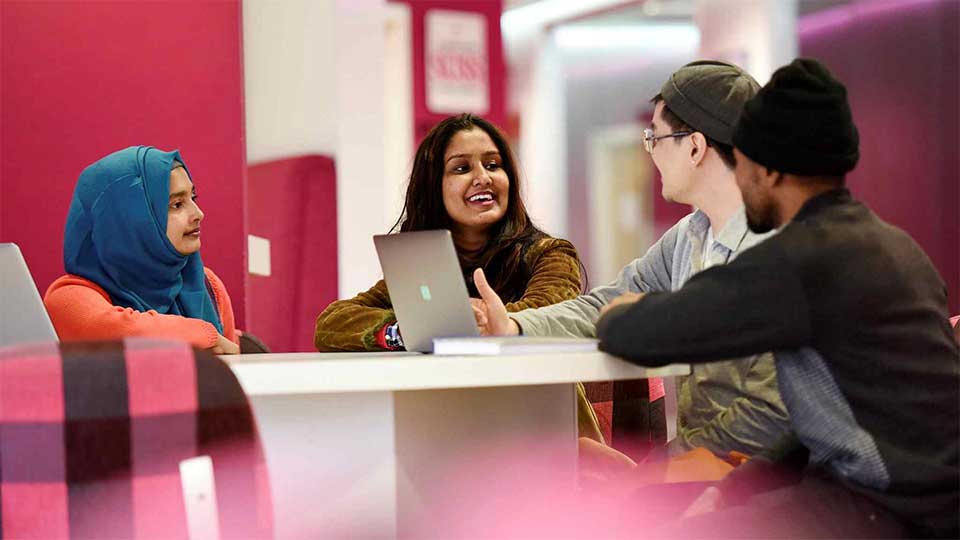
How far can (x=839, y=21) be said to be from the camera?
26.4 feet

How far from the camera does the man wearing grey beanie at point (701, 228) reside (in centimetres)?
234

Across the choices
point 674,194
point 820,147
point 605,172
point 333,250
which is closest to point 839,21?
point 605,172

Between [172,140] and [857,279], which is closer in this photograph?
[857,279]

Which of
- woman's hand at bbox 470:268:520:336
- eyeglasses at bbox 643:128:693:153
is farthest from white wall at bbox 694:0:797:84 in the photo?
woman's hand at bbox 470:268:520:336

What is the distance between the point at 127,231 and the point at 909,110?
5923 millimetres

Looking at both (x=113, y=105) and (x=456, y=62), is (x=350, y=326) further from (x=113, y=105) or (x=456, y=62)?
(x=456, y=62)

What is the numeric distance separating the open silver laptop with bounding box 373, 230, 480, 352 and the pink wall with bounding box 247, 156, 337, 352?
1.84 m

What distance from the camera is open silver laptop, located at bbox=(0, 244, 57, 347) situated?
2.32 meters

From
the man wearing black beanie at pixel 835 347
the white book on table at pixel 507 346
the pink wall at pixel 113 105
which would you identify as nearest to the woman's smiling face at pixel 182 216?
the pink wall at pixel 113 105

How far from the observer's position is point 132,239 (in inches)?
125

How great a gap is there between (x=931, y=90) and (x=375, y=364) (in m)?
6.70

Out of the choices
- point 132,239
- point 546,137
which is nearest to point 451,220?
point 132,239

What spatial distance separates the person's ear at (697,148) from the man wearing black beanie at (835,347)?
549 millimetres

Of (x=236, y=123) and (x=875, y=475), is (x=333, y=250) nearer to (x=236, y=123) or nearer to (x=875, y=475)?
(x=236, y=123)
